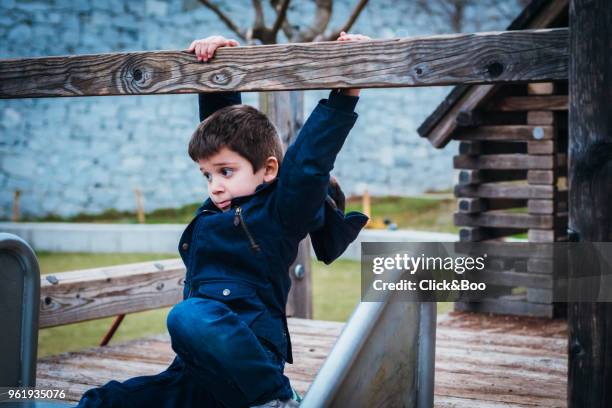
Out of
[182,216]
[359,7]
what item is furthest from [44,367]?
[182,216]

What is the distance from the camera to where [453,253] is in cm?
727

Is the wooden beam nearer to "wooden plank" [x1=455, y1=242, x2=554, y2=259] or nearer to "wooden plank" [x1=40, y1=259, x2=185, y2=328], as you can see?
"wooden plank" [x1=40, y1=259, x2=185, y2=328]

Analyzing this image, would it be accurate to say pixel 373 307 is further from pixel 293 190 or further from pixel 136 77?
pixel 136 77

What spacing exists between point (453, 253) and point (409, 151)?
10338 millimetres

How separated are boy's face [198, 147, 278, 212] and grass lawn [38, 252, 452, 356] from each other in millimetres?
4863

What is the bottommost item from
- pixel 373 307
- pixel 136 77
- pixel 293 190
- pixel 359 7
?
pixel 373 307

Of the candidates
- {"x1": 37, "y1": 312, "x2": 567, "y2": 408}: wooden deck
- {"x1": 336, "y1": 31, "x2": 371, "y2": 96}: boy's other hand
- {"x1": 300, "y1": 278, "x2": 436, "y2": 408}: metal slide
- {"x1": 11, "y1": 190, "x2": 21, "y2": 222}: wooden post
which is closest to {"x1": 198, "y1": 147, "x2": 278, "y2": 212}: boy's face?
{"x1": 336, "y1": 31, "x2": 371, "y2": 96}: boy's other hand

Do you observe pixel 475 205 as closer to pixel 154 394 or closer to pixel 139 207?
pixel 154 394

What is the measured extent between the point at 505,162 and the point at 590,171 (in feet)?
14.9

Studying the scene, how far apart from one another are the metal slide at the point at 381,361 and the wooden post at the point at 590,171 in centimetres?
46

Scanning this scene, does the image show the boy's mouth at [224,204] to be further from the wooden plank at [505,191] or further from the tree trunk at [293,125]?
the wooden plank at [505,191]

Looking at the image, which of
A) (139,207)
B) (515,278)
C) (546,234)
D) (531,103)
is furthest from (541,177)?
(139,207)

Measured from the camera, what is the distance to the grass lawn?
7.92 meters

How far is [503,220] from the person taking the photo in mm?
7141
